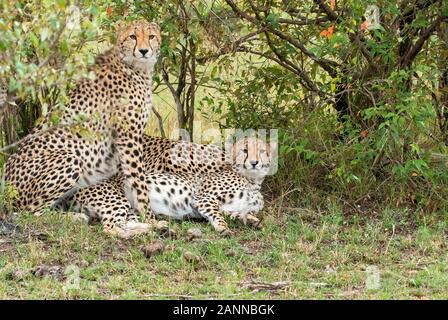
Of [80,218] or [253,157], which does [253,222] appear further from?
[80,218]

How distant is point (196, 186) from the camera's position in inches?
273

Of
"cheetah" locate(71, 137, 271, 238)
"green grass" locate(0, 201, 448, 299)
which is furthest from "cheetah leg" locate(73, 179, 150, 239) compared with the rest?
"green grass" locate(0, 201, 448, 299)

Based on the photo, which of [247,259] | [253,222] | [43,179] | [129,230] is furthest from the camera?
[43,179]

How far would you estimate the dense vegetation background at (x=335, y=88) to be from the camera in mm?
6660

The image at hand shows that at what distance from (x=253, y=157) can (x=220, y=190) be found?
31 centimetres

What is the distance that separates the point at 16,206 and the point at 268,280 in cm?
194

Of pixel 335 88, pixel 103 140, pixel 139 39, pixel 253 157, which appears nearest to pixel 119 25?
pixel 139 39

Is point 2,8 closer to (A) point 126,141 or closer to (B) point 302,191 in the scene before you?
(A) point 126,141

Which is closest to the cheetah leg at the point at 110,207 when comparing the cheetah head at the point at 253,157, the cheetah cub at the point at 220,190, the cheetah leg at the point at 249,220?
the cheetah cub at the point at 220,190

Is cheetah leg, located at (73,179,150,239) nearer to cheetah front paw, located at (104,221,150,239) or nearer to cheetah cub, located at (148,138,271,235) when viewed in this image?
cheetah front paw, located at (104,221,150,239)

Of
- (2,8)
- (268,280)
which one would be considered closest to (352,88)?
(268,280)

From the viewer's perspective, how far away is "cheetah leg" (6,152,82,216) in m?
6.61

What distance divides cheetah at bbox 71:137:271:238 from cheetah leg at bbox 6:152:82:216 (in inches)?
5.0

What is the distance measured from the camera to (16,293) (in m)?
5.18
